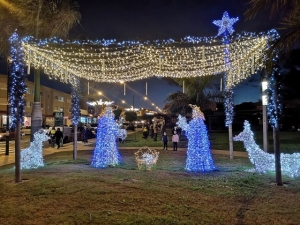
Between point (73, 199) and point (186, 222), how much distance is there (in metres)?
2.50

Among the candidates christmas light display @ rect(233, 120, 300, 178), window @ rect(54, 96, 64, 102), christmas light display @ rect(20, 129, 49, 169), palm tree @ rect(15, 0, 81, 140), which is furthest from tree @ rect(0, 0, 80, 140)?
window @ rect(54, 96, 64, 102)

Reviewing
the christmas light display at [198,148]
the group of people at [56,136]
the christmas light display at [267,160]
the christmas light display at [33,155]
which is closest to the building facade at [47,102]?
the group of people at [56,136]

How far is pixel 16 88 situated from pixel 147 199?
191 inches

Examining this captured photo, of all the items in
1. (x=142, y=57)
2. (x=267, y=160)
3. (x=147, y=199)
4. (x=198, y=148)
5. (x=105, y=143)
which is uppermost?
(x=142, y=57)

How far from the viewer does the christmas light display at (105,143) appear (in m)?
10.8

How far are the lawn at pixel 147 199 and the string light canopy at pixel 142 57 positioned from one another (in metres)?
3.76

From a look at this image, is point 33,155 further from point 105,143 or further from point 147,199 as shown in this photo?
point 147,199

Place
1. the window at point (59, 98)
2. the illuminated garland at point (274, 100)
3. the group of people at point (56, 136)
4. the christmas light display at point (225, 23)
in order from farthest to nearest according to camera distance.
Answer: the window at point (59, 98) < the group of people at point (56, 136) < the christmas light display at point (225, 23) < the illuminated garland at point (274, 100)

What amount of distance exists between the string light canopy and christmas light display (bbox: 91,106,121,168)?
2242 mm

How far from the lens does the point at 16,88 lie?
809 centimetres

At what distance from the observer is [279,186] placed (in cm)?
762

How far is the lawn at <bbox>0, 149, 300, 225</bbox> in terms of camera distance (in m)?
5.06

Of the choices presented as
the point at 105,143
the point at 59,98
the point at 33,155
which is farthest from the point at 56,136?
the point at 59,98

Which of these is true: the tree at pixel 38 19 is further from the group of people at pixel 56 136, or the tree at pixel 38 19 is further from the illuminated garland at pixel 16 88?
the illuminated garland at pixel 16 88
